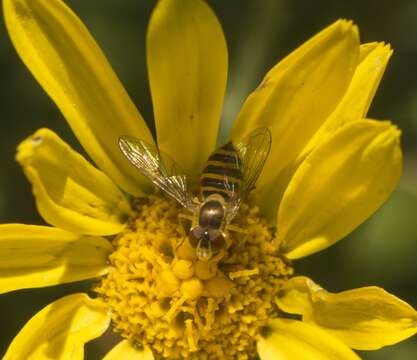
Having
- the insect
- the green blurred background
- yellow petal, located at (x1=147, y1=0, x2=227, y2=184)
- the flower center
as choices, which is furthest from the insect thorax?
the green blurred background

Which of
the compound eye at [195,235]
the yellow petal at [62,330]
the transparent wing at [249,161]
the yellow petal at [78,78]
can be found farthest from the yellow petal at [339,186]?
the yellow petal at [62,330]

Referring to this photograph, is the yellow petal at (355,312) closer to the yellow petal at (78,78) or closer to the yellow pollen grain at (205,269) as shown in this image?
the yellow pollen grain at (205,269)

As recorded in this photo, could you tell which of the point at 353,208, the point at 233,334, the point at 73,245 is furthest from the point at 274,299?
the point at 73,245

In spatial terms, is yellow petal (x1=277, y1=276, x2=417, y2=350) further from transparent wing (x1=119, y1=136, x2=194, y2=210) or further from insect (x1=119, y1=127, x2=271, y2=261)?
transparent wing (x1=119, y1=136, x2=194, y2=210)

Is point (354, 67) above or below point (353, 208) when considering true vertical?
above

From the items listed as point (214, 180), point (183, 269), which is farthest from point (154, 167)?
point (183, 269)

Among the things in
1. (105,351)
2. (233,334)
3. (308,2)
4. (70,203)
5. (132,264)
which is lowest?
(105,351)

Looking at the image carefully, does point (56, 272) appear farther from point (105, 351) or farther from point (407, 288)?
point (407, 288)

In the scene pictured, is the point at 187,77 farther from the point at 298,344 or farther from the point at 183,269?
the point at 298,344
